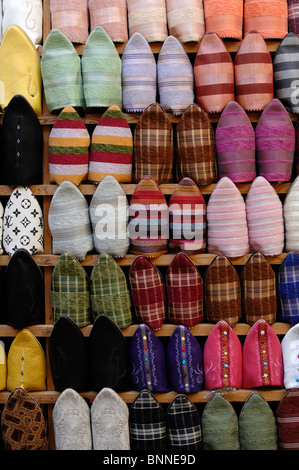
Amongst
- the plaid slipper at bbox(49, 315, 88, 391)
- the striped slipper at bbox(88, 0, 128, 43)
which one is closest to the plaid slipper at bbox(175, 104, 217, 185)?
the striped slipper at bbox(88, 0, 128, 43)

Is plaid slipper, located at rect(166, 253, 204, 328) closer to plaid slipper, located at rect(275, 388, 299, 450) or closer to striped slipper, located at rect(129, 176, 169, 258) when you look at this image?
striped slipper, located at rect(129, 176, 169, 258)

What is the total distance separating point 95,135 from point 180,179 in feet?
1.04

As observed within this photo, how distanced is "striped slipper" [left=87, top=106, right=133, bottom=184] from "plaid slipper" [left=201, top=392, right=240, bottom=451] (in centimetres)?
78

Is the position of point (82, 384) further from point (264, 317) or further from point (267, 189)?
point (267, 189)

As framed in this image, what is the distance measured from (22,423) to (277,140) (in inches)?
47.6

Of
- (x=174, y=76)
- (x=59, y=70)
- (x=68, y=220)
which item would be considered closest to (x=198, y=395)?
(x=68, y=220)

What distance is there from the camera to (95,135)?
1623 millimetres

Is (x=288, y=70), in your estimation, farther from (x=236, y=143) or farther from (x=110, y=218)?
(x=110, y=218)

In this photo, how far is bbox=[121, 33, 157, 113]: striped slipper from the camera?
1638 mm

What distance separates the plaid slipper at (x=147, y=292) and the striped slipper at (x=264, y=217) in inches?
13.5

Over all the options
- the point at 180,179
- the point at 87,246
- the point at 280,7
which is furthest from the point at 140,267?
the point at 280,7

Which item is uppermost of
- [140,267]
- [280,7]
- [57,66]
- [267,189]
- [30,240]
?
[280,7]

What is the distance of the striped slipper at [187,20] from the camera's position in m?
1.65

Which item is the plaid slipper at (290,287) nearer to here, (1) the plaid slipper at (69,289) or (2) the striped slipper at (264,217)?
(2) the striped slipper at (264,217)
